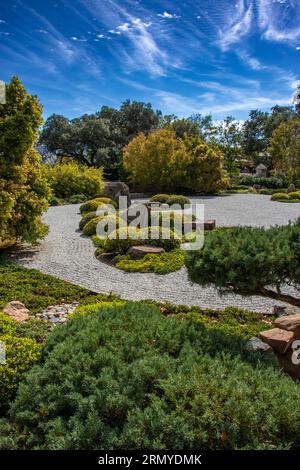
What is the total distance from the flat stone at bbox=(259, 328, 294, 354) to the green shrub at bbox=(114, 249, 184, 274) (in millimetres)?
4703

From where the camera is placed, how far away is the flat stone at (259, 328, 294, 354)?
5.01 meters

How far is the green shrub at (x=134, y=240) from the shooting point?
11.6 metres

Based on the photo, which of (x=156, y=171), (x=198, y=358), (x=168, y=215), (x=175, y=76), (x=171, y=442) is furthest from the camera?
(x=156, y=171)

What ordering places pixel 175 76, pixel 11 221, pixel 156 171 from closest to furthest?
pixel 175 76
pixel 11 221
pixel 156 171

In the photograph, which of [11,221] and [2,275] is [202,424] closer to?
[2,275]

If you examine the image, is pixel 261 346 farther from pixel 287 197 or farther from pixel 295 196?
pixel 295 196

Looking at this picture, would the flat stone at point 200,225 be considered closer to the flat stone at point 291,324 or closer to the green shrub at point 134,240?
the green shrub at point 134,240

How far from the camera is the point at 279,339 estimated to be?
511cm

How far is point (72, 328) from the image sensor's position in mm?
4270

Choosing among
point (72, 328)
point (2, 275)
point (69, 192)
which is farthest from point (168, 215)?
point (69, 192)

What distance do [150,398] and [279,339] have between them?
276 cm

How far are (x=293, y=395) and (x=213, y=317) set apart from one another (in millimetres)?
3964

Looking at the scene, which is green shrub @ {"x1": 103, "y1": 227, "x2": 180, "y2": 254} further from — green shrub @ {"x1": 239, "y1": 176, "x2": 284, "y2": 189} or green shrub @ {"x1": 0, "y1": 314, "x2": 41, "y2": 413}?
green shrub @ {"x1": 239, "y1": 176, "x2": 284, "y2": 189}

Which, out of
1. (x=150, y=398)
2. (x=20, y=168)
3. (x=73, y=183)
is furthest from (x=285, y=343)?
(x=73, y=183)
